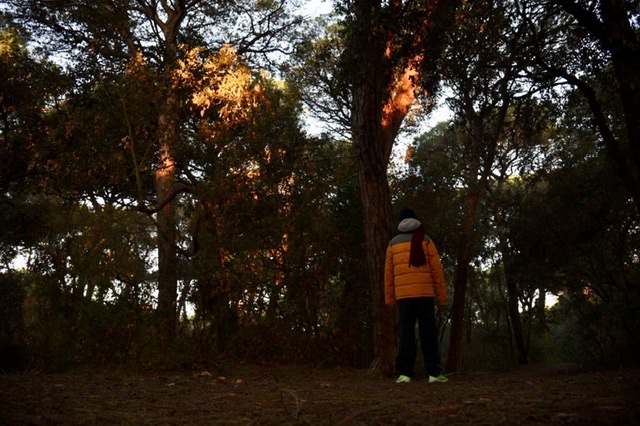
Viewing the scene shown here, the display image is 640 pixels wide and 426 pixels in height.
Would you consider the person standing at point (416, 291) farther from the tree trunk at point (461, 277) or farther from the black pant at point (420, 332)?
the tree trunk at point (461, 277)

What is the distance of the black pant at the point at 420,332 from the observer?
6.46m

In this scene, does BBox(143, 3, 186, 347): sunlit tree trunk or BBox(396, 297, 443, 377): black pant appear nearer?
BBox(396, 297, 443, 377): black pant

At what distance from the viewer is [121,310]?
8914 millimetres

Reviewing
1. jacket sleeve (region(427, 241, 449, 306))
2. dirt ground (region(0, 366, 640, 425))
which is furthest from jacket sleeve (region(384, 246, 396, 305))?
dirt ground (region(0, 366, 640, 425))

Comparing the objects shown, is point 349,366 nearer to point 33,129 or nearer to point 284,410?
point 284,410

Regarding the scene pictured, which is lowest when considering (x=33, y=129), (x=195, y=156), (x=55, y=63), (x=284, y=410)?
(x=284, y=410)

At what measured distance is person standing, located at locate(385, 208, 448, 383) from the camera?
6.44 metres

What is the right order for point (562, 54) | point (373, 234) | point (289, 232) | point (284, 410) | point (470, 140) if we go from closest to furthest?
point (284, 410) < point (373, 234) < point (562, 54) < point (289, 232) < point (470, 140)

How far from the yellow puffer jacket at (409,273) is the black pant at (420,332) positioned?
4.7 inches

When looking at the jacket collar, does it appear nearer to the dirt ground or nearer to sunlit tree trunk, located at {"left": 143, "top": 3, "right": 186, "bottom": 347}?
the dirt ground

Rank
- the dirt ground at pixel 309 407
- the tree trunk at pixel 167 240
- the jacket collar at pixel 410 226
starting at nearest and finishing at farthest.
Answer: the dirt ground at pixel 309 407 < the jacket collar at pixel 410 226 < the tree trunk at pixel 167 240

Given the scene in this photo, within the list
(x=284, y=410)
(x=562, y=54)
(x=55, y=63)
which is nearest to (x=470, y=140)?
(x=562, y=54)

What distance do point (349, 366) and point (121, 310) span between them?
398cm

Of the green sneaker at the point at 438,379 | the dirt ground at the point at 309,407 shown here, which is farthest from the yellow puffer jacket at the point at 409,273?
the dirt ground at the point at 309,407
